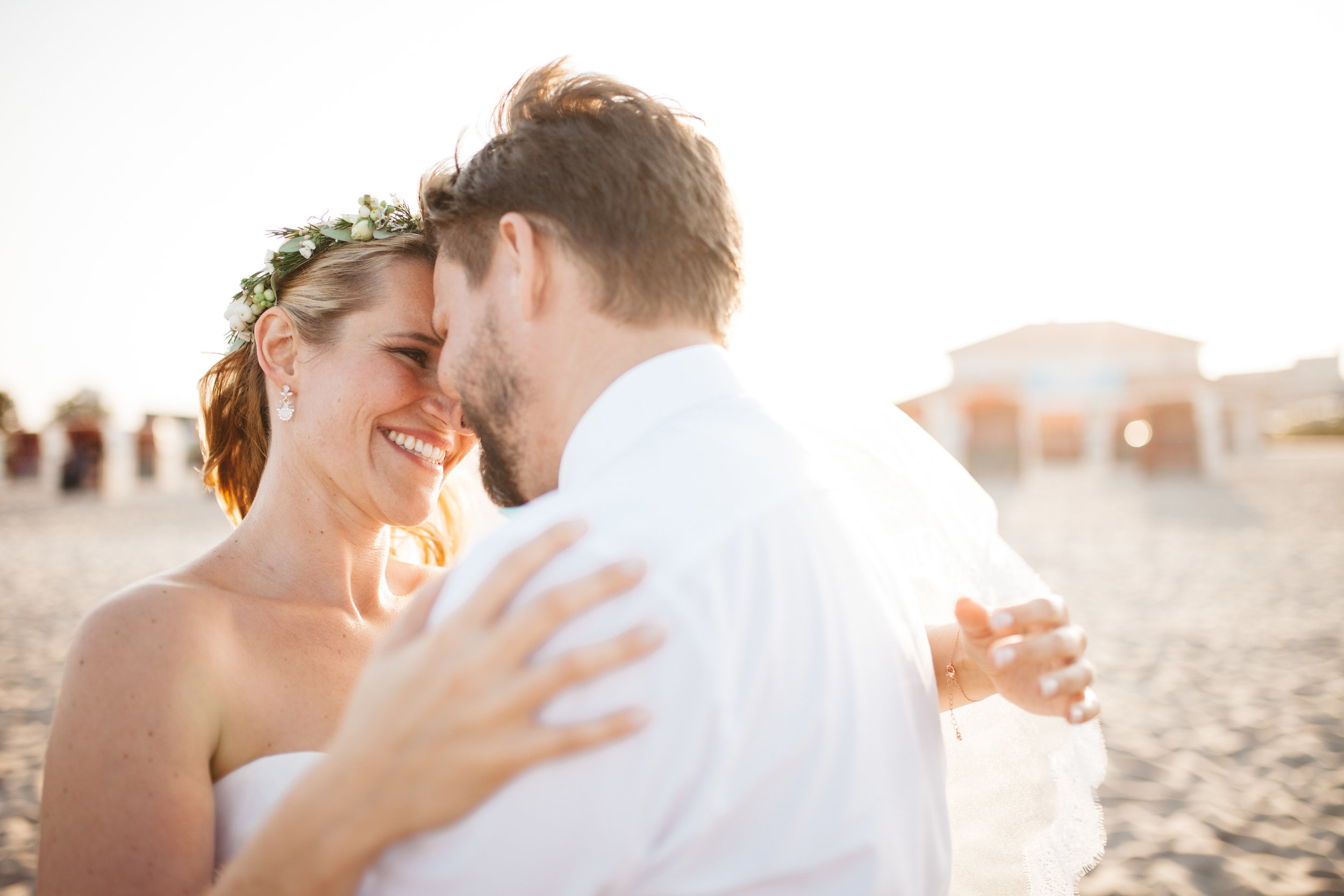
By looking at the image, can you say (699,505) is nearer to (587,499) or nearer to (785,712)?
(587,499)

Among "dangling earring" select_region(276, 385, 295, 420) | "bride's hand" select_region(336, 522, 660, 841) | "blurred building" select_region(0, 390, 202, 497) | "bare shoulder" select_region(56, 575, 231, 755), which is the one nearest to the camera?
"bride's hand" select_region(336, 522, 660, 841)

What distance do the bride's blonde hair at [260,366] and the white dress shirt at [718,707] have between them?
1581 millimetres

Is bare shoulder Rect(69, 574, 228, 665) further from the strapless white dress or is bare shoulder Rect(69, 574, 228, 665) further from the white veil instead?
the white veil

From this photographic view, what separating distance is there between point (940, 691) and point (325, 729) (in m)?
1.66

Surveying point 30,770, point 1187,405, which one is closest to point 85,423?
point 30,770

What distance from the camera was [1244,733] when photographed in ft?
19.4

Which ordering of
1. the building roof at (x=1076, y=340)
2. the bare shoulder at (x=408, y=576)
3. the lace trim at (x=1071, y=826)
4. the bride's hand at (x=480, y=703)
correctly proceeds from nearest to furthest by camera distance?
the bride's hand at (x=480, y=703)
the lace trim at (x=1071, y=826)
the bare shoulder at (x=408, y=576)
the building roof at (x=1076, y=340)

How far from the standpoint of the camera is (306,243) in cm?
278

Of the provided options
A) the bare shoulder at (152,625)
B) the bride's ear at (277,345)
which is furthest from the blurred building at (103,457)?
the bare shoulder at (152,625)

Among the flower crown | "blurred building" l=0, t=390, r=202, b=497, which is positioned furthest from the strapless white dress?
"blurred building" l=0, t=390, r=202, b=497

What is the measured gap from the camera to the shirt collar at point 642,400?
1439 mm

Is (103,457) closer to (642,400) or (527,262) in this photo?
(527,262)

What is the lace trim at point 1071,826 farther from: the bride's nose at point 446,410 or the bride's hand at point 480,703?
the bride's nose at point 446,410

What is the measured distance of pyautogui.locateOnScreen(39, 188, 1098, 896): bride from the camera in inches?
43.2
